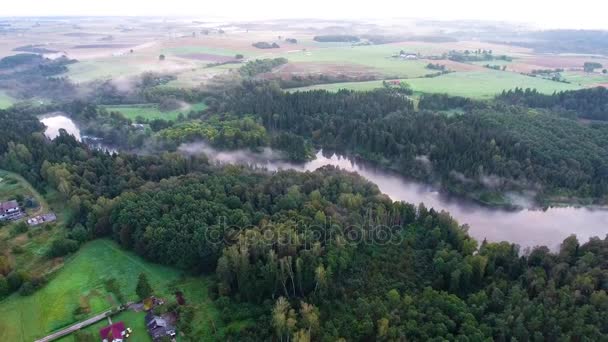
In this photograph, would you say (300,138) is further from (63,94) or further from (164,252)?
(63,94)

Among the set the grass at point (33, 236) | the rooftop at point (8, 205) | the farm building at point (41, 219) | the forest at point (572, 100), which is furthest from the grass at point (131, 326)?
the forest at point (572, 100)

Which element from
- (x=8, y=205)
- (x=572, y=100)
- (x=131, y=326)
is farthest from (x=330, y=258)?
(x=572, y=100)

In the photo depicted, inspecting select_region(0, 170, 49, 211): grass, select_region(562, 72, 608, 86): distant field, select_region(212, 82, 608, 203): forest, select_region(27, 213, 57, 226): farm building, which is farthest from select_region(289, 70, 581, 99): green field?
select_region(27, 213, 57, 226): farm building

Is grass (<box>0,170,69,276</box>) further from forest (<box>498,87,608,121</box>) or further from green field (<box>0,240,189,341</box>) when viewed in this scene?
forest (<box>498,87,608,121</box>)

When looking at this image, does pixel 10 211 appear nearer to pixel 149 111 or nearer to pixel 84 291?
pixel 84 291

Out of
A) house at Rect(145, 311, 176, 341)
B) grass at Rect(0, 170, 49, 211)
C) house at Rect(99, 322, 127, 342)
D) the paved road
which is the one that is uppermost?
grass at Rect(0, 170, 49, 211)
